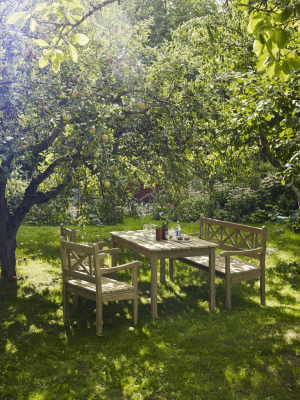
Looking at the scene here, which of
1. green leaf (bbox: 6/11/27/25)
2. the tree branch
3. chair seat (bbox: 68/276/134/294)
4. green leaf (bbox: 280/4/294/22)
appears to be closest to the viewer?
green leaf (bbox: 280/4/294/22)

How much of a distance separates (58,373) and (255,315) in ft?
8.49

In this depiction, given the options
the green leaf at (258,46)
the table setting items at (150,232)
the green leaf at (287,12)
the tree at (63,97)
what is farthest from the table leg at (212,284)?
the green leaf at (287,12)

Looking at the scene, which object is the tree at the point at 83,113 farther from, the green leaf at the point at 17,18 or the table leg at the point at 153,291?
the green leaf at the point at 17,18

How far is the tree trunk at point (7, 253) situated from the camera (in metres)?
6.03

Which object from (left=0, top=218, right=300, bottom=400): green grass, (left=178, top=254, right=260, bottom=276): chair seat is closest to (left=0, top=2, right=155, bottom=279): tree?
(left=0, top=218, right=300, bottom=400): green grass

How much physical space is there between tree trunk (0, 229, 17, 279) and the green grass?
8.7 inches

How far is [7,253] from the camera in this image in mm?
6113

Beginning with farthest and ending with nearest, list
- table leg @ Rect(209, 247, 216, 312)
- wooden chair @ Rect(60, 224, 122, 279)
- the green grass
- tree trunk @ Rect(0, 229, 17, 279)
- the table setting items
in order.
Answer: tree trunk @ Rect(0, 229, 17, 279), the table setting items, wooden chair @ Rect(60, 224, 122, 279), table leg @ Rect(209, 247, 216, 312), the green grass

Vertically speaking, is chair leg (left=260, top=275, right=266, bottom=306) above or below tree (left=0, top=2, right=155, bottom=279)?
below

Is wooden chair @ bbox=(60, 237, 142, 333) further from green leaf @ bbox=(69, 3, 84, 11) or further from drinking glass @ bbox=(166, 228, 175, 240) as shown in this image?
green leaf @ bbox=(69, 3, 84, 11)

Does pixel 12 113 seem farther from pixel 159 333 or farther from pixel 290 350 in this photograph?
pixel 290 350

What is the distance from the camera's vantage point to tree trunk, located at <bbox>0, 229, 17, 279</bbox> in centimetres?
603

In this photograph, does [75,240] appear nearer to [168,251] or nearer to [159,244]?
[159,244]

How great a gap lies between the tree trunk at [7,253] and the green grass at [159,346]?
0.22 meters
